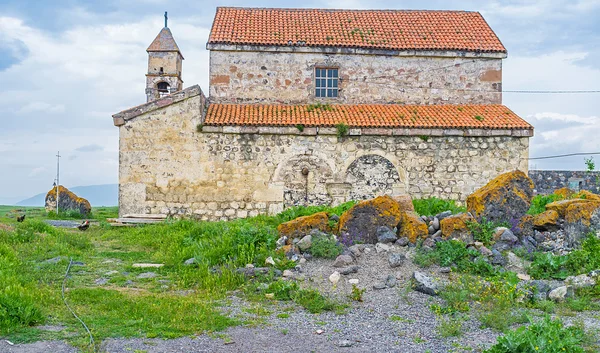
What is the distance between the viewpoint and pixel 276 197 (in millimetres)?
17781

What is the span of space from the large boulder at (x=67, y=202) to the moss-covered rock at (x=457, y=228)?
1529cm

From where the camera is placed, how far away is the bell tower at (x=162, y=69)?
88.2 feet

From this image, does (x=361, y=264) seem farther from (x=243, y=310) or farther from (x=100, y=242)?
(x=100, y=242)

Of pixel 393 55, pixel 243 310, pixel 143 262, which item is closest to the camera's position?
pixel 243 310

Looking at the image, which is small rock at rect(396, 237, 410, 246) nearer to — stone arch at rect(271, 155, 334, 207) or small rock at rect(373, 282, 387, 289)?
small rock at rect(373, 282, 387, 289)

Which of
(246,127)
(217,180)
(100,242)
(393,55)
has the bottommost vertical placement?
(100,242)

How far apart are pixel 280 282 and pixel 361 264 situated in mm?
1799

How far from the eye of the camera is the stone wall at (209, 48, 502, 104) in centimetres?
1972

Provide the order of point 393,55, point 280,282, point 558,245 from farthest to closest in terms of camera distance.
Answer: point 393,55 → point 558,245 → point 280,282

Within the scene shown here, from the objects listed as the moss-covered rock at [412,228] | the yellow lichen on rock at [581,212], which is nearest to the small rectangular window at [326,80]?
the moss-covered rock at [412,228]

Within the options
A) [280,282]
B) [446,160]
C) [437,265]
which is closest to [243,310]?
[280,282]

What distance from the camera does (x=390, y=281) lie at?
8.57 meters

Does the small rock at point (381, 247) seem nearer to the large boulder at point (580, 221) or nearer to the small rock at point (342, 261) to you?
the small rock at point (342, 261)

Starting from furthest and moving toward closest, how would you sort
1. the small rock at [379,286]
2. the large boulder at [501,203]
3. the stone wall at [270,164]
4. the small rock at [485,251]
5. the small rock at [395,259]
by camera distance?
1. the stone wall at [270,164]
2. the large boulder at [501,203]
3. the small rock at [485,251]
4. the small rock at [395,259]
5. the small rock at [379,286]
